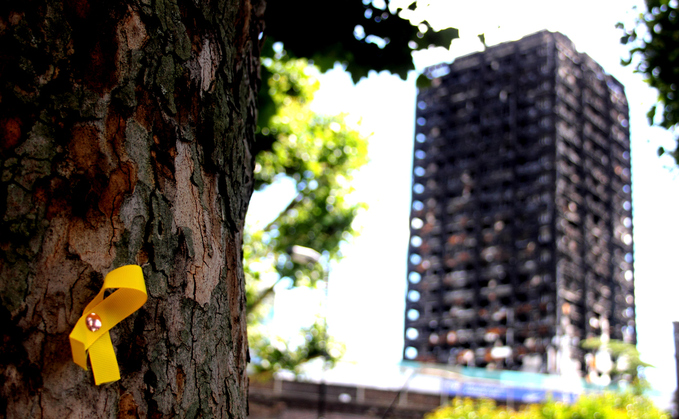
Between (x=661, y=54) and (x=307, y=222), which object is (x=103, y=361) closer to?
(x=661, y=54)

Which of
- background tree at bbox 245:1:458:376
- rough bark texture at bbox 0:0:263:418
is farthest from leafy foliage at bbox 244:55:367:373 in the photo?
rough bark texture at bbox 0:0:263:418

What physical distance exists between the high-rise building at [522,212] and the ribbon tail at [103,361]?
59.8m

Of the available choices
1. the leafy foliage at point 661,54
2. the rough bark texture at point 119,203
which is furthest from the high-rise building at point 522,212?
the rough bark texture at point 119,203

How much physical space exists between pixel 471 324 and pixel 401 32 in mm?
62924

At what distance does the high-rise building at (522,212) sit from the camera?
5953cm

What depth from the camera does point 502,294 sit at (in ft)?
206

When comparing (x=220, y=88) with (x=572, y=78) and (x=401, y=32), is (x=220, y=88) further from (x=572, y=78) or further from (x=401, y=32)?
(x=572, y=78)

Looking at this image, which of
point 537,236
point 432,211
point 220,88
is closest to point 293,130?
point 220,88

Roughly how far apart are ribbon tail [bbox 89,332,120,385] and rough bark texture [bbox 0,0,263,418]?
1.9 inches

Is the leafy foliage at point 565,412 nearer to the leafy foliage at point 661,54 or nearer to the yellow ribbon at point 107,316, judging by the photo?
the leafy foliage at point 661,54

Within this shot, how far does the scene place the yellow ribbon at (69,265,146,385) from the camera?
133 centimetres

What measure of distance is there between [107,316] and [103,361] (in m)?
0.09

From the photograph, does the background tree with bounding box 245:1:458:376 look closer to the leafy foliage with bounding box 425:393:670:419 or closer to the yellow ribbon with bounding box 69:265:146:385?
the leafy foliage with bounding box 425:393:670:419

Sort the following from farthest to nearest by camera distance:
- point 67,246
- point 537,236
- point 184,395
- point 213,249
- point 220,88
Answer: point 537,236 → point 220,88 → point 213,249 → point 184,395 → point 67,246
